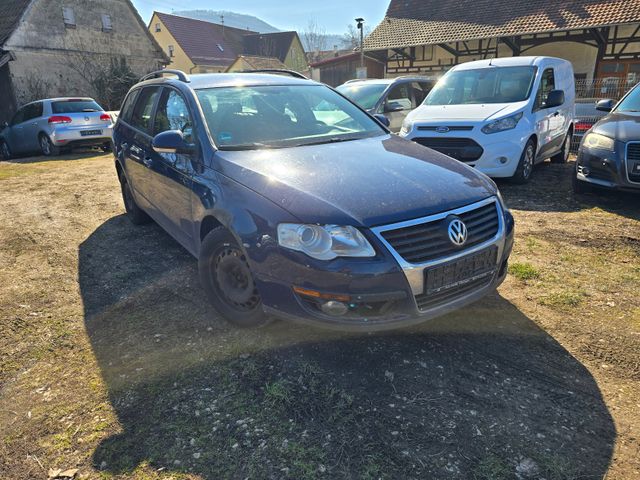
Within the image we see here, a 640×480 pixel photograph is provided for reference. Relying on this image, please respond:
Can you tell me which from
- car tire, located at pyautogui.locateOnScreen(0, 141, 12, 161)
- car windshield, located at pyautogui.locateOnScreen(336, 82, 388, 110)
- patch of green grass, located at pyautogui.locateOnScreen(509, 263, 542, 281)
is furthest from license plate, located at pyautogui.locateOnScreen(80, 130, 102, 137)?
patch of green grass, located at pyautogui.locateOnScreen(509, 263, 542, 281)

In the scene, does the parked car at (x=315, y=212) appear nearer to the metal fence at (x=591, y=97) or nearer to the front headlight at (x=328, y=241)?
the front headlight at (x=328, y=241)

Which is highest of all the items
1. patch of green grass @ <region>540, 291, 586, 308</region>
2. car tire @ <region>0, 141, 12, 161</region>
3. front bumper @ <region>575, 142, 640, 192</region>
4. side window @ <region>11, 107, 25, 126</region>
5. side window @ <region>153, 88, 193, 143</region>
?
side window @ <region>153, 88, 193, 143</region>

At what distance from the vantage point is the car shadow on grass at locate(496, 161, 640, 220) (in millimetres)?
5706

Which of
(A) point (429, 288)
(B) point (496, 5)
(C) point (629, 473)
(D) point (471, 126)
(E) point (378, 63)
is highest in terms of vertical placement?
(B) point (496, 5)

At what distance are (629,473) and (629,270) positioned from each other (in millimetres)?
2467

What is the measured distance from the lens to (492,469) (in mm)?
2027

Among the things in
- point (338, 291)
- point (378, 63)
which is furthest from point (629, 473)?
point (378, 63)

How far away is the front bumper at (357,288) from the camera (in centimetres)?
242

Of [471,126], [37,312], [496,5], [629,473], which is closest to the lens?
[629,473]

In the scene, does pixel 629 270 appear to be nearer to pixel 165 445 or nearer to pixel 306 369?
pixel 306 369

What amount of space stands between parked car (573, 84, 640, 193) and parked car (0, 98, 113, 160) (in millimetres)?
11512

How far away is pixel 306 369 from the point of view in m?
2.72

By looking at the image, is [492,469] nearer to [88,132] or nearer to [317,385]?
[317,385]

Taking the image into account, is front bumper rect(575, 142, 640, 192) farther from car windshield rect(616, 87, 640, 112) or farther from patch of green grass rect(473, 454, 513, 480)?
patch of green grass rect(473, 454, 513, 480)
